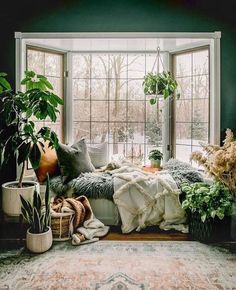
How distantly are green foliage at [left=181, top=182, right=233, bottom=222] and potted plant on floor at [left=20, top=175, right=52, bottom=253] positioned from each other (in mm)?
1437

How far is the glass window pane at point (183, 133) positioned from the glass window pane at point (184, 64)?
0.74 meters

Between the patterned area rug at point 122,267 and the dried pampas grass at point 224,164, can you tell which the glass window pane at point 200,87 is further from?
the patterned area rug at point 122,267

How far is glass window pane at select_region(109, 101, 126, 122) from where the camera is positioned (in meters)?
4.77

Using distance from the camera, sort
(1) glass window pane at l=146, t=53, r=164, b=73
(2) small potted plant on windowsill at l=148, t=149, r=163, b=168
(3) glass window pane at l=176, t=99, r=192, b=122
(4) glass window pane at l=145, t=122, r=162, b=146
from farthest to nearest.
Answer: (4) glass window pane at l=145, t=122, r=162, b=146, (1) glass window pane at l=146, t=53, r=164, b=73, (3) glass window pane at l=176, t=99, r=192, b=122, (2) small potted plant on windowsill at l=148, t=149, r=163, b=168

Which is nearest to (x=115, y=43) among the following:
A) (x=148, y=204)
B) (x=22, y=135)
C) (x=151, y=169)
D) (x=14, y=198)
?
(x=151, y=169)

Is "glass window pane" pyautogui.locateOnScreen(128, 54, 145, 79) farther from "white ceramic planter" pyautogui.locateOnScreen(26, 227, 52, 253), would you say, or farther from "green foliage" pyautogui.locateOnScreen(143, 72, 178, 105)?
"white ceramic planter" pyautogui.locateOnScreen(26, 227, 52, 253)

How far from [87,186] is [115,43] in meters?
2.01

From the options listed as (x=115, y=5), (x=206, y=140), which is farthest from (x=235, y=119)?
(x=115, y=5)

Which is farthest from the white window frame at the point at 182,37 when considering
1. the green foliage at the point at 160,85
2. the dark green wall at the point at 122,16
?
the green foliage at the point at 160,85

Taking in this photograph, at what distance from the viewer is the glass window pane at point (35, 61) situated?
4.05 meters

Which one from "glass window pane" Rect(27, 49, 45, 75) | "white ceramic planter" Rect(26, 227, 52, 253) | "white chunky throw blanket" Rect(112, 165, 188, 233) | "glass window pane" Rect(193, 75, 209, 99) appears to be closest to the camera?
"white ceramic planter" Rect(26, 227, 52, 253)

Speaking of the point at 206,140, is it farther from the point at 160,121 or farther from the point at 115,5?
the point at 115,5

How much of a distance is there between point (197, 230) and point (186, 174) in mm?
761

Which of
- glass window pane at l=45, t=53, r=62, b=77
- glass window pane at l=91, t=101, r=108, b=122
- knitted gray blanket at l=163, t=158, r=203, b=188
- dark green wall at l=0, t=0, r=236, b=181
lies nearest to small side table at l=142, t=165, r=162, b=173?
knitted gray blanket at l=163, t=158, r=203, b=188
